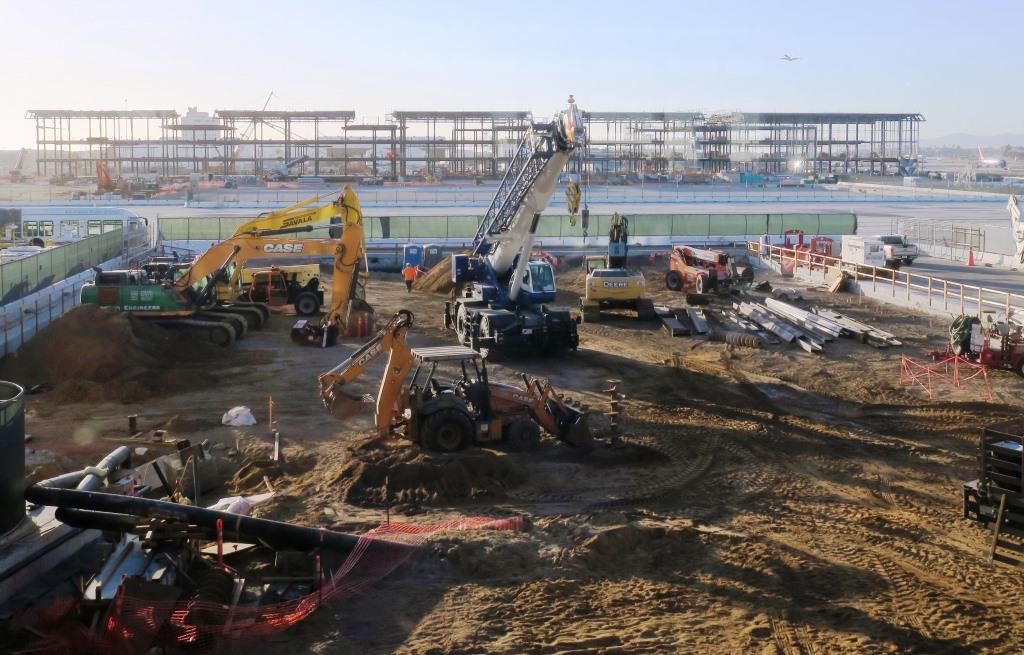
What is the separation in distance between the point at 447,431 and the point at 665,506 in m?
3.79

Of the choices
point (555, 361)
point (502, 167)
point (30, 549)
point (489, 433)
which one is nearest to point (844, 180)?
point (502, 167)

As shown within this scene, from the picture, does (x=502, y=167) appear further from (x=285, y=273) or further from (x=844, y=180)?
(x=285, y=273)

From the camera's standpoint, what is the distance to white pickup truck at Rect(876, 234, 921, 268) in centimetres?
4512

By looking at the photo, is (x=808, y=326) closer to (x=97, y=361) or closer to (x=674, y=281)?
(x=674, y=281)

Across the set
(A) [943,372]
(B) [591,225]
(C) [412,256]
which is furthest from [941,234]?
(A) [943,372]

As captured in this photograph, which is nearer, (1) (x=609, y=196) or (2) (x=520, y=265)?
(2) (x=520, y=265)

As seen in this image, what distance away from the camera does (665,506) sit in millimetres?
15008

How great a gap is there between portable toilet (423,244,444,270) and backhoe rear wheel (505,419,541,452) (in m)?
29.4

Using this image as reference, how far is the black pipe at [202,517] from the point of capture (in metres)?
11.2

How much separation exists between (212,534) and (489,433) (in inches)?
248

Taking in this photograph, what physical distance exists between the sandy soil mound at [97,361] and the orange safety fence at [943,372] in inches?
622

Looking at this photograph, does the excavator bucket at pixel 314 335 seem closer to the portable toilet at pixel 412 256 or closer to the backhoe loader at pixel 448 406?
the backhoe loader at pixel 448 406

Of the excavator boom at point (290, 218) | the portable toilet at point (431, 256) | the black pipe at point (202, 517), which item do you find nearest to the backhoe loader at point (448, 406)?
the black pipe at point (202, 517)

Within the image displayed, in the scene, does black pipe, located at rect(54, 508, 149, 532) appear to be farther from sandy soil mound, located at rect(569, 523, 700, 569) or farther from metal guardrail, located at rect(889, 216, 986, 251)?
metal guardrail, located at rect(889, 216, 986, 251)
